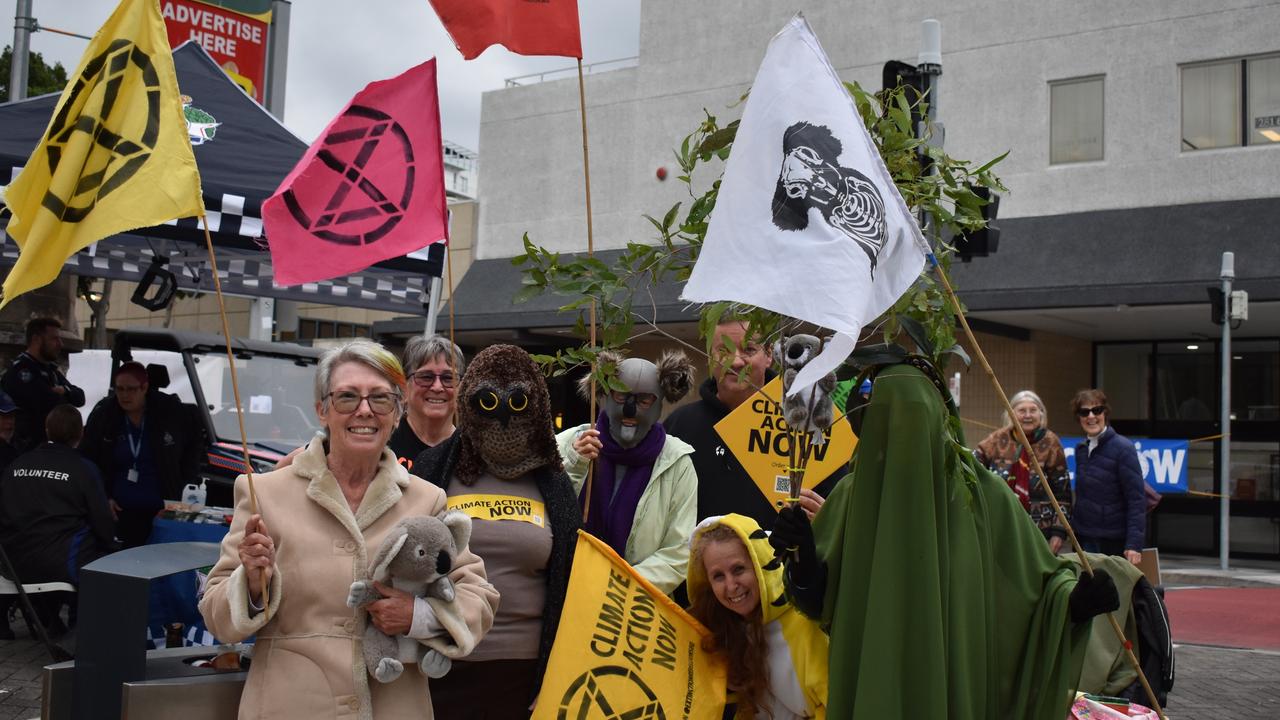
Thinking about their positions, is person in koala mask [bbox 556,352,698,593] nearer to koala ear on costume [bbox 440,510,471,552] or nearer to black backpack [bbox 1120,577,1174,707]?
koala ear on costume [bbox 440,510,471,552]

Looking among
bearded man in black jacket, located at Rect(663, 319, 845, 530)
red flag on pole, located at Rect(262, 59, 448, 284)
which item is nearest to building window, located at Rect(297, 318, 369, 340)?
red flag on pole, located at Rect(262, 59, 448, 284)

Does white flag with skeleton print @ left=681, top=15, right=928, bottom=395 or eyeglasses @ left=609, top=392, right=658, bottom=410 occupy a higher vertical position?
white flag with skeleton print @ left=681, top=15, right=928, bottom=395

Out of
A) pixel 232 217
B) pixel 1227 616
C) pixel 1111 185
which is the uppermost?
pixel 1111 185

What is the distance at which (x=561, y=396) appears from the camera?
2358 cm

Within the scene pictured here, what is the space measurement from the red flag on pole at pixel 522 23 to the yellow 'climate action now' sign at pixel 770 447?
1545 mm

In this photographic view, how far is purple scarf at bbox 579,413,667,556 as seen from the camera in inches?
165

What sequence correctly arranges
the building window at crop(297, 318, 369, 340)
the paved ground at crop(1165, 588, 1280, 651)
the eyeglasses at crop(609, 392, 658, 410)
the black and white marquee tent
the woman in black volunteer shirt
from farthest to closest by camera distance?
the building window at crop(297, 318, 369, 340)
the paved ground at crop(1165, 588, 1280, 651)
the woman in black volunteer shirt
the black and white marquee tent
the eyeglasses at crop(609, 392, 658, 410)

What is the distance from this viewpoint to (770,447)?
15.2 feet

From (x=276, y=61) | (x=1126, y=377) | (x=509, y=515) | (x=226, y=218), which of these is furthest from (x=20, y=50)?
(x=1126, y=377)

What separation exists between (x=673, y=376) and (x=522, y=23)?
146cm

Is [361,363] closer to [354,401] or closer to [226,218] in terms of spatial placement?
[354,401]

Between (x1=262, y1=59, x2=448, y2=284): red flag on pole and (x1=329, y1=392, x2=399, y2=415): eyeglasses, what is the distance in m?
1.34

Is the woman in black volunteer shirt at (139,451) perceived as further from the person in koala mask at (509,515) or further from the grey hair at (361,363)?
the grey hair at (361,363)

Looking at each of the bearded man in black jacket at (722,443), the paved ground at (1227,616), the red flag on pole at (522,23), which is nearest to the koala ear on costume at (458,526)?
the bearded man in black jacket at (722,443)
